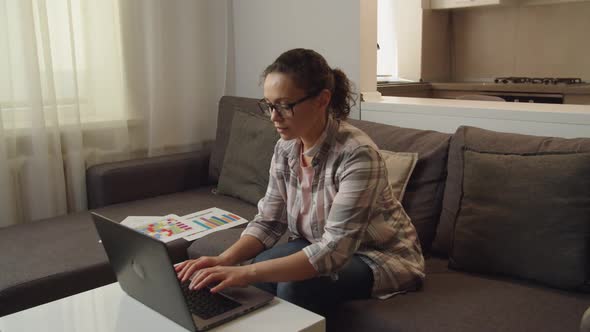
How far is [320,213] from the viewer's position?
159cm

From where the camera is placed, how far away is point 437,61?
5.01 m

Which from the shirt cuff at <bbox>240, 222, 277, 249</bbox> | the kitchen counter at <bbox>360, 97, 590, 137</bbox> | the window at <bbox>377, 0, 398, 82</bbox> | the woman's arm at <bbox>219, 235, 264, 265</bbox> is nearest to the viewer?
the woman's arm at <bbox>219, 235, 264, 265</bbox>

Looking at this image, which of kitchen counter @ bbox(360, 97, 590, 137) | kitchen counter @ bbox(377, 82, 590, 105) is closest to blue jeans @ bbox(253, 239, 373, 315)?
kitchen counter @ bbox(360, 97, 590, 137)

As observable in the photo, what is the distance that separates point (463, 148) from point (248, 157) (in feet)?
3.38

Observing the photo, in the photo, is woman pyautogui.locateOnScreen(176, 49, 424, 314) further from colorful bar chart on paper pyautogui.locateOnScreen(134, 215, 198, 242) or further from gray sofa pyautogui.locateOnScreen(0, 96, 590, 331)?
colorful bar chart on paper pyautogui.locateOnScreen(134, 215, 198, 242)

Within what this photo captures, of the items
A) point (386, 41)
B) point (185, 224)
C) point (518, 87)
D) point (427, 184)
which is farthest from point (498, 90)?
point (185, 224)

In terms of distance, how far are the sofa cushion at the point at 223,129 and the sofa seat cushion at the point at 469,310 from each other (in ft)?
4.67

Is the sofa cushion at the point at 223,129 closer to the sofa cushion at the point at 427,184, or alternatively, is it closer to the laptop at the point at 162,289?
the sofa cushion at the point at 427,184

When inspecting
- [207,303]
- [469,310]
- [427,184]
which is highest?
[427,184]

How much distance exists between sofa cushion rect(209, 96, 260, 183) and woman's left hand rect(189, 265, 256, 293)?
1.50 metres

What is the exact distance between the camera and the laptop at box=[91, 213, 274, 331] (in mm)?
1169

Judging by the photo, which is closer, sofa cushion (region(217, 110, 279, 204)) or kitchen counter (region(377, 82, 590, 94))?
sofa cushion (region(217, 110, 279, 204))

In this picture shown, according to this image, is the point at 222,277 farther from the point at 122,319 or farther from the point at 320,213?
the point at 320,213

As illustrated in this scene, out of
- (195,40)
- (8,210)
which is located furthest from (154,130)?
(8,210)
